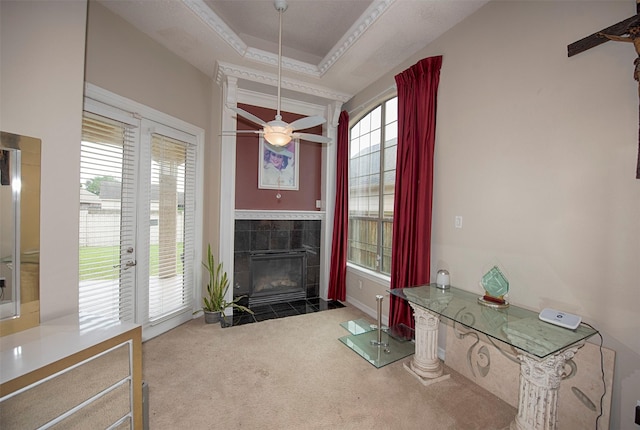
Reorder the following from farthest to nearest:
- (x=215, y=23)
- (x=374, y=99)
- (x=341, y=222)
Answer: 1. (x=341, y=222)
2. (x=374, y=99)
3. (x=215, y=23)

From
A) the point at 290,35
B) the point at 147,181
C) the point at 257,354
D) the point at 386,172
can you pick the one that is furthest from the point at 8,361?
the point at 290,35

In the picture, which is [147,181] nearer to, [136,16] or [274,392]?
[136,16]

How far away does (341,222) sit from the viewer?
408 centimetres

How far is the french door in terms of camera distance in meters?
2.38

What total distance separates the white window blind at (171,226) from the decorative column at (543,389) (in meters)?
3.41

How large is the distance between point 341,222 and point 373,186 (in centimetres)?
76

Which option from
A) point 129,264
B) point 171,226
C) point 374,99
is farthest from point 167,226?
point 374,99

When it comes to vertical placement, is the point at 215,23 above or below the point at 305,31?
below

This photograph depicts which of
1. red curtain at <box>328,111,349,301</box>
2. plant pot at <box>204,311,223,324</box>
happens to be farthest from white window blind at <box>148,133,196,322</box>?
red curtain at <box>328,111,349,301</box>

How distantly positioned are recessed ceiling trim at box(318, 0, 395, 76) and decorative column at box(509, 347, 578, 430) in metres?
2.88

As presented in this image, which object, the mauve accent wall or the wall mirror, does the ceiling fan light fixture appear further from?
the mauve accent wall

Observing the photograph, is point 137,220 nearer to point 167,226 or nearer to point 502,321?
point 167,226

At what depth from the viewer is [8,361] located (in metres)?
1.13

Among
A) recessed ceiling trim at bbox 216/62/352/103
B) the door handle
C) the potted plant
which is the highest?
recessed ceiling trim at bbox 216/62/352/103
